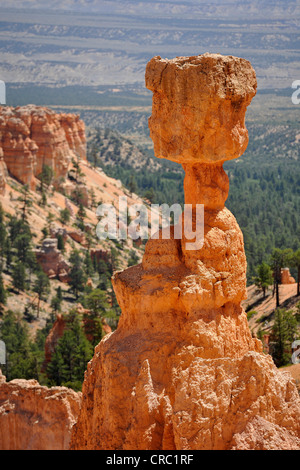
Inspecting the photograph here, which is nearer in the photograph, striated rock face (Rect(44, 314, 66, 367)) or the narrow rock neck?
the narrow rock neck

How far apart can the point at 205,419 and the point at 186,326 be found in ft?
5.20

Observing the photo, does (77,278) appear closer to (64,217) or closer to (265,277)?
(265,277)

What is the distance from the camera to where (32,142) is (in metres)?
85.5

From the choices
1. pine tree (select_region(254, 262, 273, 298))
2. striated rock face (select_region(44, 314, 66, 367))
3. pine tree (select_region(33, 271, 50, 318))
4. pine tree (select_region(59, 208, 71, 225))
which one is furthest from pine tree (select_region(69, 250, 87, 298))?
striated rock face (select_region(44, 314, 66, 367))

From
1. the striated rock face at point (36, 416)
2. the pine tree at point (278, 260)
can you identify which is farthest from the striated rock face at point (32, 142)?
the striated rock face at point (36, 416)

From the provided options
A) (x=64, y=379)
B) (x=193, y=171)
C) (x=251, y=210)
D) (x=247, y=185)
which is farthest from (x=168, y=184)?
(x=193, y=171)

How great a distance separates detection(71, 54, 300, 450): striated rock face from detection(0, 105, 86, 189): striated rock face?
71728 mm

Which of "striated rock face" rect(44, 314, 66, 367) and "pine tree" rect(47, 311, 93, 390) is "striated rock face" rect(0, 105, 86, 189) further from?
"pine tree" rect(47, 311, 93, 390)

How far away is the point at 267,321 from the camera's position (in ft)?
168

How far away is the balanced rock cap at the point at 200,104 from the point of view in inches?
463

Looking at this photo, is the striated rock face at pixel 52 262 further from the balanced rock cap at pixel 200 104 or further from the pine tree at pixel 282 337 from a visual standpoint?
the balanced rock cap at pixel 200 104

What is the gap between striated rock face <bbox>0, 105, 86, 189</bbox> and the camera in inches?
3260

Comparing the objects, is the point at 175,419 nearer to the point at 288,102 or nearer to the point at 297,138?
the point at 297,138

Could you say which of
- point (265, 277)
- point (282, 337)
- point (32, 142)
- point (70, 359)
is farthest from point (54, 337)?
point (32, 142)
